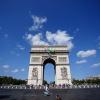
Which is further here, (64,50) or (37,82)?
(64,50)

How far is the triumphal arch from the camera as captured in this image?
55.4 m

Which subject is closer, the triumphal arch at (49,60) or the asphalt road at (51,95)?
the asphalt road at (51,95)

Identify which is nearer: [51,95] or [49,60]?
[51,95]

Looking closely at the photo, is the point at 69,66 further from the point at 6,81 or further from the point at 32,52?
the point at 6,81

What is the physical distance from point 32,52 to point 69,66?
13.8 metres

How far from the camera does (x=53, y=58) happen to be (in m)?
58.5

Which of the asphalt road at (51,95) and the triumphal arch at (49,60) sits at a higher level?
the triumphal arch at (49,60)

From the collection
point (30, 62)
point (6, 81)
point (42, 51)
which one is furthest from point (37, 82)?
point (6, 81)

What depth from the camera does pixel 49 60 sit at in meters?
61.8

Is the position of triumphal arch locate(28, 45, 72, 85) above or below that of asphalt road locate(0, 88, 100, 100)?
above

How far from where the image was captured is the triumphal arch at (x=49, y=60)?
55.4 m

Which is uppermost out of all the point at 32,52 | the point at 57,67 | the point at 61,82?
the point at 32,52

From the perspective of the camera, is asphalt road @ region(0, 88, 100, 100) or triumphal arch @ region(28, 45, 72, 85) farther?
triumphal arch @ region(28, 45, 72, 85)

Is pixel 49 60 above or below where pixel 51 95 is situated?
above
